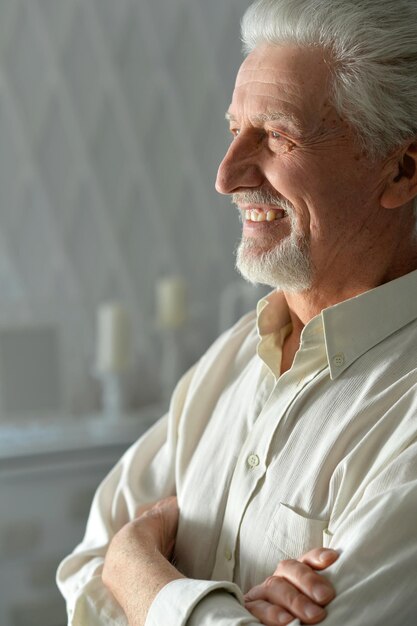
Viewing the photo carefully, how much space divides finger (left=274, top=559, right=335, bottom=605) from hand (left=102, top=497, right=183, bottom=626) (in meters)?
0.17

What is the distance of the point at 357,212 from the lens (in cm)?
124

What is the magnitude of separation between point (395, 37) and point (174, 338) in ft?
5.93

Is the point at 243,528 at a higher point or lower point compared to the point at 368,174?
lower

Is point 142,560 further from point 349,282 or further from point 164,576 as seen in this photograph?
point 349,282

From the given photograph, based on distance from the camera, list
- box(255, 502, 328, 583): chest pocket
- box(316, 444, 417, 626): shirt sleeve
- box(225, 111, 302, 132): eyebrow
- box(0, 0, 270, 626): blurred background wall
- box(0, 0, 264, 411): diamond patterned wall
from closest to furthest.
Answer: box(316, 444, 417, 626): shirt sleeve → box(255, 502, 328, 583): chest pocket → box(225, 111, 302, 132): eyebrow → box(0, 0, 270, 626): blurred background wall → box(0, 0, 264, 411): diamond patterned wall

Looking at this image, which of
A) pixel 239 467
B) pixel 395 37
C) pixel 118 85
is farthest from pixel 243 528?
pixel 118 85

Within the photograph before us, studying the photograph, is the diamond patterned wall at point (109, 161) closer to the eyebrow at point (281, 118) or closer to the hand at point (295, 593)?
the eyebrow at point (281, 118)

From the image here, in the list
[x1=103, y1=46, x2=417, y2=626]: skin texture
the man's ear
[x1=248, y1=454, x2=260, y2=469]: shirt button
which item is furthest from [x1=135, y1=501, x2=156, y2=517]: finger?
the man's ear

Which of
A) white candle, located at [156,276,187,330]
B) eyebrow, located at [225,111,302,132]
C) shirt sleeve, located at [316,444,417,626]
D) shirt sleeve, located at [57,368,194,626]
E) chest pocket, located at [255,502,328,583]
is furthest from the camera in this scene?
white candle, located at [156,276,187,330]

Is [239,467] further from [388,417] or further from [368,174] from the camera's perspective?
[368,174]

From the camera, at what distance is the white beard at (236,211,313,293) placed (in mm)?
1239

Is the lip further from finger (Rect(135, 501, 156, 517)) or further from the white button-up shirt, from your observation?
finger (Rect(135, 501, 156, 517))

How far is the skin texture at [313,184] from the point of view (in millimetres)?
1216

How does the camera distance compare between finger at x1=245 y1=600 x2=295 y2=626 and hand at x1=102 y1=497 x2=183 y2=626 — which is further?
hand at x1=102 y1=497 x2=183 y2=626
